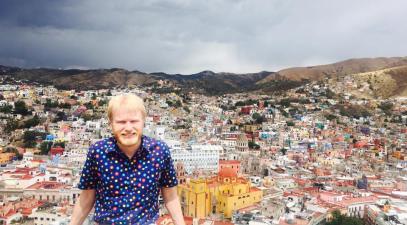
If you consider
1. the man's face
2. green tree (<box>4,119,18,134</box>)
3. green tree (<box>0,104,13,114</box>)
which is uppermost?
the man's face

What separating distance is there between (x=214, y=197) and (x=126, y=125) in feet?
48.2

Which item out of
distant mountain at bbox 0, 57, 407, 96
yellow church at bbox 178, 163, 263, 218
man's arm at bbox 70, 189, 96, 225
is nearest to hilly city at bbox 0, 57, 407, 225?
yellow church at bbox 178, 163, 263, 218

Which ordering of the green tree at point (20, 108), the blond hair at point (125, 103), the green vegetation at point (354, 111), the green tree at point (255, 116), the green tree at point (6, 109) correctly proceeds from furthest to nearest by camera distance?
the green vegetation at point (354, 111), the green tree at point (255, 116), the green tree at point (20, 108), the green tree at point (6, 109), the blond hair at point (125, 103)

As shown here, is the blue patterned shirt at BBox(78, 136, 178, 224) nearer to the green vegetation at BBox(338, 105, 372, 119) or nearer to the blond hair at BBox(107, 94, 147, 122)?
the blond hair at BBox(107, 94, 147, 122)

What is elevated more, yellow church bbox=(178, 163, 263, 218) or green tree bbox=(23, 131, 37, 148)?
green tree bbox=(23, 131, 37, 148)

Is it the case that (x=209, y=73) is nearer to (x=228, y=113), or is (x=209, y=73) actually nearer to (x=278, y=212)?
(x=228, y=113)

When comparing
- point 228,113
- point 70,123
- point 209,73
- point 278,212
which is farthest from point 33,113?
point 209,73

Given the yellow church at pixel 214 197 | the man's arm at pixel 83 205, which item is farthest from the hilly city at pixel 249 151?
the man's arm at pixel 83 205

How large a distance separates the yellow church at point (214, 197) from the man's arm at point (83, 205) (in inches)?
540

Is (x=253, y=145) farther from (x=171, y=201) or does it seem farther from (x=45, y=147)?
(x=171, y=201)

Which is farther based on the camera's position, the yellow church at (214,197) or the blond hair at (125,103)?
the yellow church at (214,197)

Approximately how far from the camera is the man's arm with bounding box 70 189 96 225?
148 cm

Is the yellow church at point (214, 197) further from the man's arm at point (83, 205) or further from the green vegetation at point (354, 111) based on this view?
the green vegetation at point (354, 111)

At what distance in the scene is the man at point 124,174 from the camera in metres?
1.43
